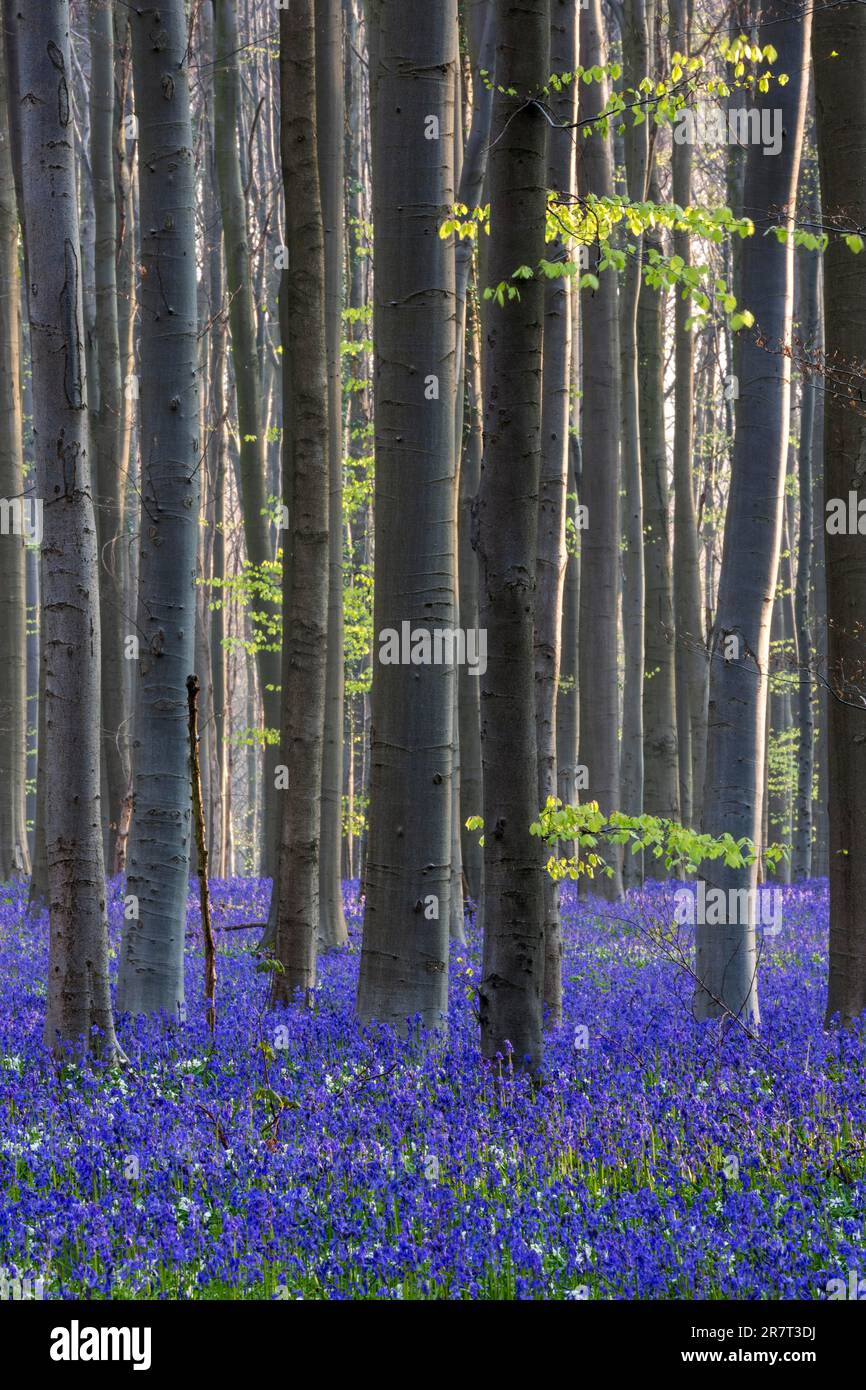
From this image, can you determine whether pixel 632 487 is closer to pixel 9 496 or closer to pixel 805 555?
pixel 805 555

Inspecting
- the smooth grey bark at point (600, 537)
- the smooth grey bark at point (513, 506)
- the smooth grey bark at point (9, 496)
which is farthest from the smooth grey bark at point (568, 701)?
the smooth grey bark at point (513, 506)

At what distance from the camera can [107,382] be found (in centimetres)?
1648

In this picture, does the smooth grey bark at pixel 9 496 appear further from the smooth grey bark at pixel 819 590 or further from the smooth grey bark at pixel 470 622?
the smooth grey bark at pixel 819 590

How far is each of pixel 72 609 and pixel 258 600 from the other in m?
13.2

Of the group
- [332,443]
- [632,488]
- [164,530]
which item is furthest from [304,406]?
[632,488]

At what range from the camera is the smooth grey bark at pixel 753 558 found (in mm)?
8648

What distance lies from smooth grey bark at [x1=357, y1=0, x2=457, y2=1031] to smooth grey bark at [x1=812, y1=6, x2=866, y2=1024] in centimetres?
255

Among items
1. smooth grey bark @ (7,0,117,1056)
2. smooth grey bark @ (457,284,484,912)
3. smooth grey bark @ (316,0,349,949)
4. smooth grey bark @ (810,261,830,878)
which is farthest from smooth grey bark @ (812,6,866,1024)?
smooth grey bark @ (810,261,830,878)

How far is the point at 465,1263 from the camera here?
163 inches

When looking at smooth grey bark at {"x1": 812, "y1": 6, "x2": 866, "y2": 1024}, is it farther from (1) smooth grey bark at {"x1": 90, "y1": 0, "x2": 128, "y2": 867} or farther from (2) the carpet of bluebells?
(1) smooth grey bark at {"x1": 90, "y1": 0, "x2": 128, "y2": 867}

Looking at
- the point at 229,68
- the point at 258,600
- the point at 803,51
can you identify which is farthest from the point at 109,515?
the point at 803,51

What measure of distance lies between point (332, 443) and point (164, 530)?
407cm

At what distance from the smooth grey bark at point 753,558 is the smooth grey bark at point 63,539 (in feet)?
13.4

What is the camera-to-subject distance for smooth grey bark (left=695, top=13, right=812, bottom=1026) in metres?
8.65
